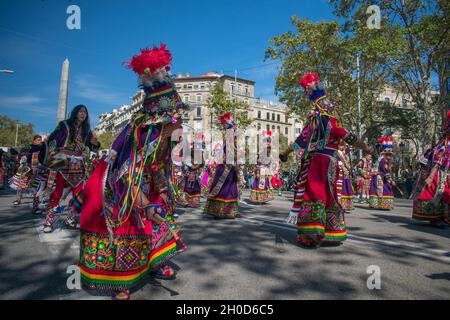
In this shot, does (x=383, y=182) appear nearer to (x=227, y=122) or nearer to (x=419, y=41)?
(x=227, y=122)

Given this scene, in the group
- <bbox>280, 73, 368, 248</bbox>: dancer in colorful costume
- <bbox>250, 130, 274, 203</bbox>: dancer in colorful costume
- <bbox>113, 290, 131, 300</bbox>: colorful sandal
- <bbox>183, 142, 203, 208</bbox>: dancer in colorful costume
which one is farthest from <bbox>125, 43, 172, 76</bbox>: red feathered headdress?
<bbox>250, 130, 274, 203</bbox>: dancer in colorful costume

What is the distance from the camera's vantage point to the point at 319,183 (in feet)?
15.5

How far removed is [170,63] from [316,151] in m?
2.76

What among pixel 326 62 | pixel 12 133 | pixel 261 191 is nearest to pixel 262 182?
pixel 261 191

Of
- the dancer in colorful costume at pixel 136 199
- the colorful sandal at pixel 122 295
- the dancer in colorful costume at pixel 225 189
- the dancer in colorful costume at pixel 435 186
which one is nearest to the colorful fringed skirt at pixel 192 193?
the dancer in colorful costume at pixel 225 189

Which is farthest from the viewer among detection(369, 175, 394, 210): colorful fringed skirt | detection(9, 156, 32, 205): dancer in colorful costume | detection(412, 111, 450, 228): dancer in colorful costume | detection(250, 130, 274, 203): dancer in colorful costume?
detection(250, 130, 274, 203): dancer in colorful costume

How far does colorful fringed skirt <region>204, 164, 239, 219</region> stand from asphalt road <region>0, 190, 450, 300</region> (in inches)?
60.2

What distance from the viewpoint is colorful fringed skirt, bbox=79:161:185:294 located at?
9.02 feet

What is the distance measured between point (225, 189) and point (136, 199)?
199 inches

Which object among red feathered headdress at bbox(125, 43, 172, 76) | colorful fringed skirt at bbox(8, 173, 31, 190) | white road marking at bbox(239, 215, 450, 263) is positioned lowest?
white road marking at bbox(239, 215, 450, 263)

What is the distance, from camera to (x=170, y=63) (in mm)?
3223

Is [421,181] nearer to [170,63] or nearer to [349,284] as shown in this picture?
[349,284]

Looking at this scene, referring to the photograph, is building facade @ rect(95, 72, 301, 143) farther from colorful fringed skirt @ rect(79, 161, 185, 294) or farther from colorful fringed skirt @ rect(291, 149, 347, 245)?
colorful fringed skirt @ rect(79, 161, 185, 294)

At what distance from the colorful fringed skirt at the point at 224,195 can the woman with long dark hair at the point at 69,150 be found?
3240 mm
